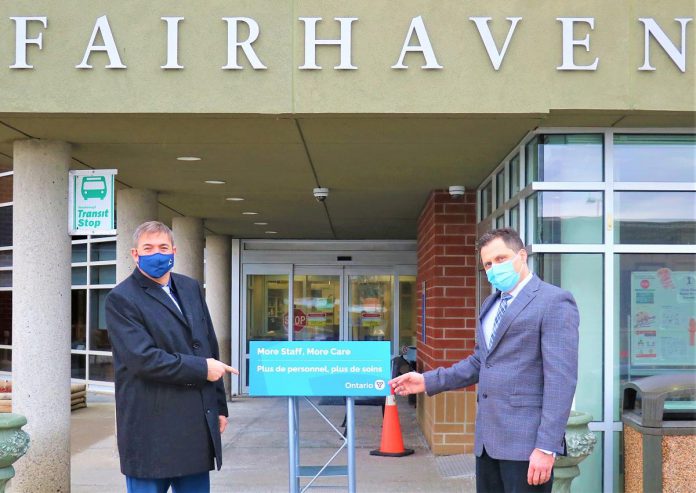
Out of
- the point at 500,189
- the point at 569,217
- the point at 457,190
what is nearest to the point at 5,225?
the point at 457,190

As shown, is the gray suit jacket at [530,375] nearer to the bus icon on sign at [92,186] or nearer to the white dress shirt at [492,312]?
the white dress shirt at [492,312]

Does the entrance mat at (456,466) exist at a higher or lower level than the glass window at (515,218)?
lower

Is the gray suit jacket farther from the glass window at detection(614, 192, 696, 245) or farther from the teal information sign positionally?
the glass window at detection(614, 192, 696, 245)

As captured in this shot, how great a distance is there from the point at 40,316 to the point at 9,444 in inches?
83.3

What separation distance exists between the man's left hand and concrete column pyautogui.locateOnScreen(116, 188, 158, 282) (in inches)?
285

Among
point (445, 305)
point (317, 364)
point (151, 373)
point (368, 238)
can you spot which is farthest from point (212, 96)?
point (368, 238)

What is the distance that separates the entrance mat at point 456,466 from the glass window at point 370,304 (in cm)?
841

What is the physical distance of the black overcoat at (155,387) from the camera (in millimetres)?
4027

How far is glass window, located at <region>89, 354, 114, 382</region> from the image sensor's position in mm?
18250

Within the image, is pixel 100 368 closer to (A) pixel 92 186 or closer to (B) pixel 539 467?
(A) pixel 92 186

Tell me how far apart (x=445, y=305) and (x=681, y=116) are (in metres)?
4.42

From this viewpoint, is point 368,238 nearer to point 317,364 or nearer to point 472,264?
point 472,264

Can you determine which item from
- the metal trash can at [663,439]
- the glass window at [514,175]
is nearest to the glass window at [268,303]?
the glass window at [514,175]

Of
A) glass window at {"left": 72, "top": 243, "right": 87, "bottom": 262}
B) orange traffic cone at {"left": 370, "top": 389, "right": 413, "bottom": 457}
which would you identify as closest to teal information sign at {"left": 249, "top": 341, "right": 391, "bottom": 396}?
orange traffic cone at {"left": 370, "top": 389, "right": 413, "bottom": 457}
